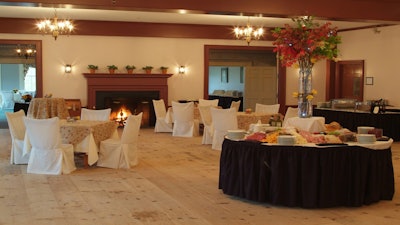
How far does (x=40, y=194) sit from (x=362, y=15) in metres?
6.95

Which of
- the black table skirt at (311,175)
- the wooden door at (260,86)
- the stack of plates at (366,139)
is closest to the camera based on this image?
the black table skirt at (311,175)

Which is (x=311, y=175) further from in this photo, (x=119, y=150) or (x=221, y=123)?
(x=221, y=123)

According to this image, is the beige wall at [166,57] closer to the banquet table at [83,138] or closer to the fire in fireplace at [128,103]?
the fire in fireplace at [128,103]

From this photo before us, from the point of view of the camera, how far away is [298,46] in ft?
21.2

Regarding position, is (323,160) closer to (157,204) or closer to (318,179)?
(318,179)

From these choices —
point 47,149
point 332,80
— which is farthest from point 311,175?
point 332,80

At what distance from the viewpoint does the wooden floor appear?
208 inches

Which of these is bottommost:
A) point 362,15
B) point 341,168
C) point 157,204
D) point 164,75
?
point 157,204

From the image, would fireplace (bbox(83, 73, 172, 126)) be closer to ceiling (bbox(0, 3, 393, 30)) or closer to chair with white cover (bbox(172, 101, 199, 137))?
ceiling (bbox(0, 3, 393, 30))

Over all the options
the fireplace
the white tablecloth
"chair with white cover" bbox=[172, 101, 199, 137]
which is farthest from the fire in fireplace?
the white tablecloth

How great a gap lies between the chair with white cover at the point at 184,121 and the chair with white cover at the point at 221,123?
2.04 m

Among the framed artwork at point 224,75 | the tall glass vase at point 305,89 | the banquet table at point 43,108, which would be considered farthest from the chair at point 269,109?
the framed artwork at point 224,75

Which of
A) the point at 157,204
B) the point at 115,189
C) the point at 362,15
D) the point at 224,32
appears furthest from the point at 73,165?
the point at 224,32

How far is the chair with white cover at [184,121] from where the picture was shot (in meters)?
12.4
